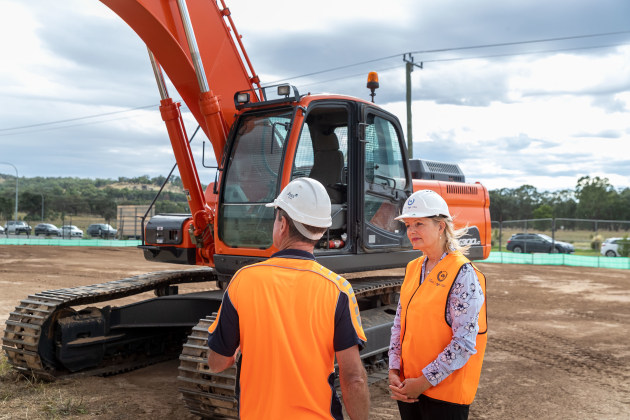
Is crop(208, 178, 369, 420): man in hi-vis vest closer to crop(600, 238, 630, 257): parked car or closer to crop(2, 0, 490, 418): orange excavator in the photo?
crop(2, 0, 490, 418): orange excavator

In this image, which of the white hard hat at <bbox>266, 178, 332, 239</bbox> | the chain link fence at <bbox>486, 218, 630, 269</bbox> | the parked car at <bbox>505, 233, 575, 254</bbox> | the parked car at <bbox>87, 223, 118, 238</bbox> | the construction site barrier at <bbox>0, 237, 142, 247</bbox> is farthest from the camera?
the parked car at <bbox>87, 223, 118, 238</bbox>

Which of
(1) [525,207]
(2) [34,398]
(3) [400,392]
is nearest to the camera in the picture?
(3) [400,392]

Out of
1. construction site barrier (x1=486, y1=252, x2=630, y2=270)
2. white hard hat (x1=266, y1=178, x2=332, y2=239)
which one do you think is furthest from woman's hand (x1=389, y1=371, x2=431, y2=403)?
construction site barrier (x1=486, y1=252, x2=630, y2=270)

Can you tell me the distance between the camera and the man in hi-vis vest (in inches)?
88.3

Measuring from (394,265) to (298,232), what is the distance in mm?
4684

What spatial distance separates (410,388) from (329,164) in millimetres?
3665

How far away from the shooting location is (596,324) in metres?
11.3

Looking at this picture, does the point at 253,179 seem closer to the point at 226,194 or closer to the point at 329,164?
the point at 226,194

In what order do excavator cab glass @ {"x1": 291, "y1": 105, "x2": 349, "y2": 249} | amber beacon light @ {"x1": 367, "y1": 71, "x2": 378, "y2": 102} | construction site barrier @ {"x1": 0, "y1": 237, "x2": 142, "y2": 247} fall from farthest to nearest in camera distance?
construction site barrier @ {"x1": 0, "y1": 237, "x2": 142, "y2": 247}
amber beacon light @ {"x1": 367, "y1": 71, "x2": 378, "y2": 102}
excavator cab glass @ {"x1": 291, "y1": 105, "x2": 349, "y2": 249}

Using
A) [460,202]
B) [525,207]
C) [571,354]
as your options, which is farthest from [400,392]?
[525,207]

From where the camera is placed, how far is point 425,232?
330cm

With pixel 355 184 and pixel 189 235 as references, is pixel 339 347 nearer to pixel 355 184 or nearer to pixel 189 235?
pixel 355 184

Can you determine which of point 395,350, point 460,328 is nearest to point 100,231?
point 395,350

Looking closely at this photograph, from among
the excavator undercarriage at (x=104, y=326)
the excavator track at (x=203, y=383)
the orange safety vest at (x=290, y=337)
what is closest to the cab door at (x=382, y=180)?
the excavator undercarriage at (x=104, y=326)
